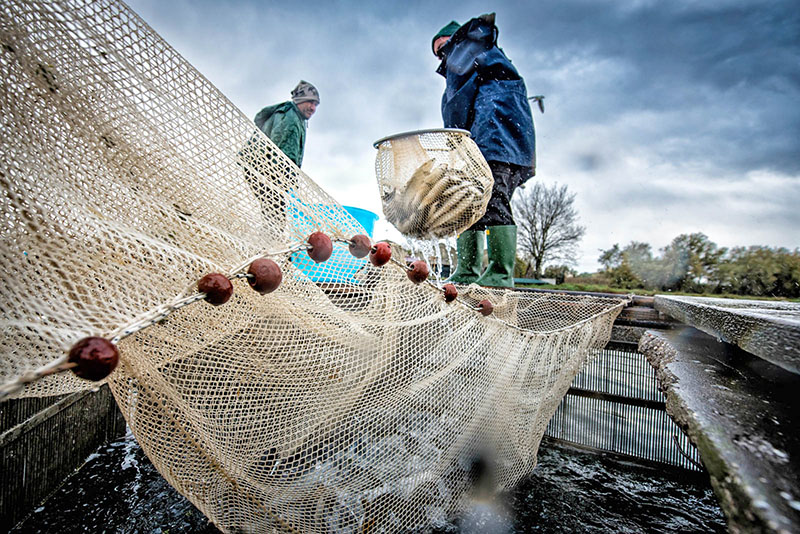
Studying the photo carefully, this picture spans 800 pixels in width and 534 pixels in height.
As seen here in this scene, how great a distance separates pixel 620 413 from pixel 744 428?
2.41 metres

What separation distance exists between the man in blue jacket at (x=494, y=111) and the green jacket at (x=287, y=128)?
1669 mm

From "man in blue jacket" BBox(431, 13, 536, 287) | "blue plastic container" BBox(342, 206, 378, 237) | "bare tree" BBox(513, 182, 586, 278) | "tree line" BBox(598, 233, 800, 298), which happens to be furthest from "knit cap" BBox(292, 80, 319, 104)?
"bare tree" BBox(513, 182, 586, 278)

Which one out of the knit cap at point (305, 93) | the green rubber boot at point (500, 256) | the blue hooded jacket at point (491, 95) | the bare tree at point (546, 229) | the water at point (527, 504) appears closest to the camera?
the water at point (527, 504)

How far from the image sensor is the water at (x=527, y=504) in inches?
67.9

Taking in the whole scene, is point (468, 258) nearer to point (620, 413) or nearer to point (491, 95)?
point (491, 95)

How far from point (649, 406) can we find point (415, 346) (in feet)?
7.67

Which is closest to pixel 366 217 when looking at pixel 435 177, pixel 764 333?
pixel 435 177

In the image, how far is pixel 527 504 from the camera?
6.15 feet

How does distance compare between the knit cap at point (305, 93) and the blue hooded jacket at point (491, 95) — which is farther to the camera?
the knit cap at point (305, 93)

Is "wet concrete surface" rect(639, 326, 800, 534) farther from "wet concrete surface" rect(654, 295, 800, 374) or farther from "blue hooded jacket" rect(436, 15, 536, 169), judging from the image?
"blue hooded jacket" rect(436, 15, 536, 169)

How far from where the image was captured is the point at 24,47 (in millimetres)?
605

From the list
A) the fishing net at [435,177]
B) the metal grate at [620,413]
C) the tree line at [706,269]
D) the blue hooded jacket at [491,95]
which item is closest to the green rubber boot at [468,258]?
the blue hooded jacket at [491,95]

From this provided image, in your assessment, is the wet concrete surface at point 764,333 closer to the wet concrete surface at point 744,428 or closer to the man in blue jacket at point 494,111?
the wet concrete surface at point 744,428

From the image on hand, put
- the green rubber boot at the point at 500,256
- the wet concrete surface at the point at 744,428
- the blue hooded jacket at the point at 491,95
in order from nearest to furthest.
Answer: the wet concrete surface at the point at 744,428, the blue hooded jacket at the point at 491,95, the green rubber boot at the point at 500,256
